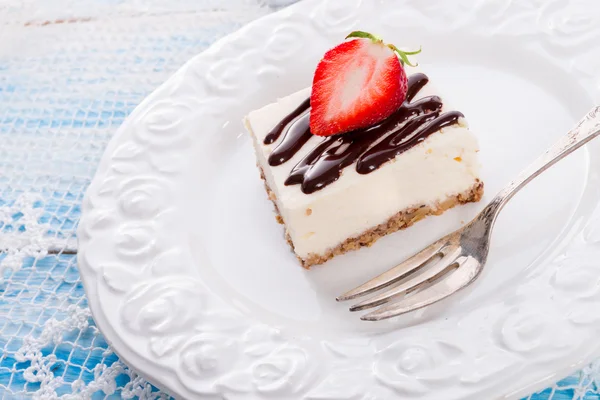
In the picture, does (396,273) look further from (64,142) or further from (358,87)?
(64,142)

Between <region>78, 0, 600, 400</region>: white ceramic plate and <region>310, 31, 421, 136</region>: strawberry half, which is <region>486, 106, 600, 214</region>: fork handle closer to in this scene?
<region>78, 0, 600, 400</region>: white ceramic plate

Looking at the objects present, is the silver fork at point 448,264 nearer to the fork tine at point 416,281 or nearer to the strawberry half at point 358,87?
the fork tine at point 416,281

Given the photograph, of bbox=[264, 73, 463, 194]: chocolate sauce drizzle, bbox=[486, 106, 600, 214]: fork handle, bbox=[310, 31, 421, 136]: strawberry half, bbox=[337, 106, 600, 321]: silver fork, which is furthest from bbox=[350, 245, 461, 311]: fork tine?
bbox=[310, 31, 421, 136]: strawberry half

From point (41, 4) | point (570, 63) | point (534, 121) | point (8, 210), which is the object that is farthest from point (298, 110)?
point (41, 4)

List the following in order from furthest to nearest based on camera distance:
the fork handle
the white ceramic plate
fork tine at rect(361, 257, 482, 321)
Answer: the fork handle → fork tine at rect(361, 257, 482, 321) → the white ceramic plate

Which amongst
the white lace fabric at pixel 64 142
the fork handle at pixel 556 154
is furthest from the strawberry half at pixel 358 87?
the white lace fabric at pixel 64 142

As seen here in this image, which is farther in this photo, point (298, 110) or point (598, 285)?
point (298, 110)

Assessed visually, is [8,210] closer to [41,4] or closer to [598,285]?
[41,4]
